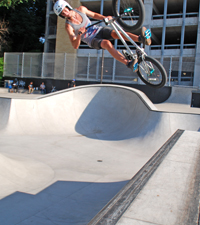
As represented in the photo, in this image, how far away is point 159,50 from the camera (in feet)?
71.3

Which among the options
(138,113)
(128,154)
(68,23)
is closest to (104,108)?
(138,113)

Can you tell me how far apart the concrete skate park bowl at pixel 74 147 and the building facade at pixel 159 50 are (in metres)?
7.60

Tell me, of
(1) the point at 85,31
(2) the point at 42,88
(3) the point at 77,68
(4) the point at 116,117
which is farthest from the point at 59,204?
(2) the point at 42,88

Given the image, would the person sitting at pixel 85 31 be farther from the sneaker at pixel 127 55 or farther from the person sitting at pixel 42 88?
the person sitting at pixel 42 88

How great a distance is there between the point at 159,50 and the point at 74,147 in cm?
1712

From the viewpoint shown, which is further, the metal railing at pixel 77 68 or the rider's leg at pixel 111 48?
the metal railing at pixel 77 68

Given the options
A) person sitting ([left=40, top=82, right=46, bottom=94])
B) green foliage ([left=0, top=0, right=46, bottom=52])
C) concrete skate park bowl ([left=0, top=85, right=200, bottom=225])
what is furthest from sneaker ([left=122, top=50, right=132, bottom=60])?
green foliage ([left=0, top=0, right=46, bottom=52])

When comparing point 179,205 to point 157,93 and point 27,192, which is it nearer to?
point 27,192

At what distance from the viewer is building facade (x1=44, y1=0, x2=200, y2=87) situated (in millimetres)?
17469

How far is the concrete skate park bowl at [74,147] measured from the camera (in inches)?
152

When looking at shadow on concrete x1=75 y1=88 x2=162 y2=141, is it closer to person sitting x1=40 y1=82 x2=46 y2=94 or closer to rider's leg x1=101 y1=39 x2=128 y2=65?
rider's leg x1=101 y1=39 x2=128 y2=65

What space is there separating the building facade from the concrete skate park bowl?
7600 mm

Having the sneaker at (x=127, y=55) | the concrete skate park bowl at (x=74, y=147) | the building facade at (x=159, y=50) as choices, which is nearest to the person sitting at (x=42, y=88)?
the building facade at (x=159, y=50)

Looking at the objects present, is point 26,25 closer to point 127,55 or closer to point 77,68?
point 77,68
